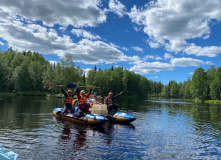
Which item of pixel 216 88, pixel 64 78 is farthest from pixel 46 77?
pixel 216 88

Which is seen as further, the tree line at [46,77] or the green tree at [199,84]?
the green tree at [199,84]

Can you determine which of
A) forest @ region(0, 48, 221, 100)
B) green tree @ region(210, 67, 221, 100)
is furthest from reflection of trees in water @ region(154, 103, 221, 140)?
green tree @ region(210, 67, 221, 100)

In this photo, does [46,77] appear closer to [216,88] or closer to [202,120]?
[202,120]

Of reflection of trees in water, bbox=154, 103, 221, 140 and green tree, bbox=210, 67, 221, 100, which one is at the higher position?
green tree, bbox=210, 67, 221, 100

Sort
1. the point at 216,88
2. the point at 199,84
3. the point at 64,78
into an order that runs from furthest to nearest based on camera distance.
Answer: the point at 199,84 < the point at 216,88 < the point at 64,78

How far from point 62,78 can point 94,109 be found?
53.0 metres

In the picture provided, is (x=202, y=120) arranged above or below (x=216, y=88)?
below

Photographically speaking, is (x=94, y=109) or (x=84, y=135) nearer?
(x=84, y=135)

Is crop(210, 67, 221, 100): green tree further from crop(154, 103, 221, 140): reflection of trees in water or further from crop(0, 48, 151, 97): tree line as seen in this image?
crop(154, 103, 221, 140): reflection of trees in water

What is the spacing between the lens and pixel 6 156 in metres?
3.82

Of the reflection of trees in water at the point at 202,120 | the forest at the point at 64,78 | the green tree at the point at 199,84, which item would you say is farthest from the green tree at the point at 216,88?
the reflection of trees in water at the point at 202,120

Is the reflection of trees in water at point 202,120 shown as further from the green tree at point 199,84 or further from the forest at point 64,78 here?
the green tree at point 199,84

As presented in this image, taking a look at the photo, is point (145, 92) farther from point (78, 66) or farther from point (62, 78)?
point (62, 78)

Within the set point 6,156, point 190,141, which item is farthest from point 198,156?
point 6,156
